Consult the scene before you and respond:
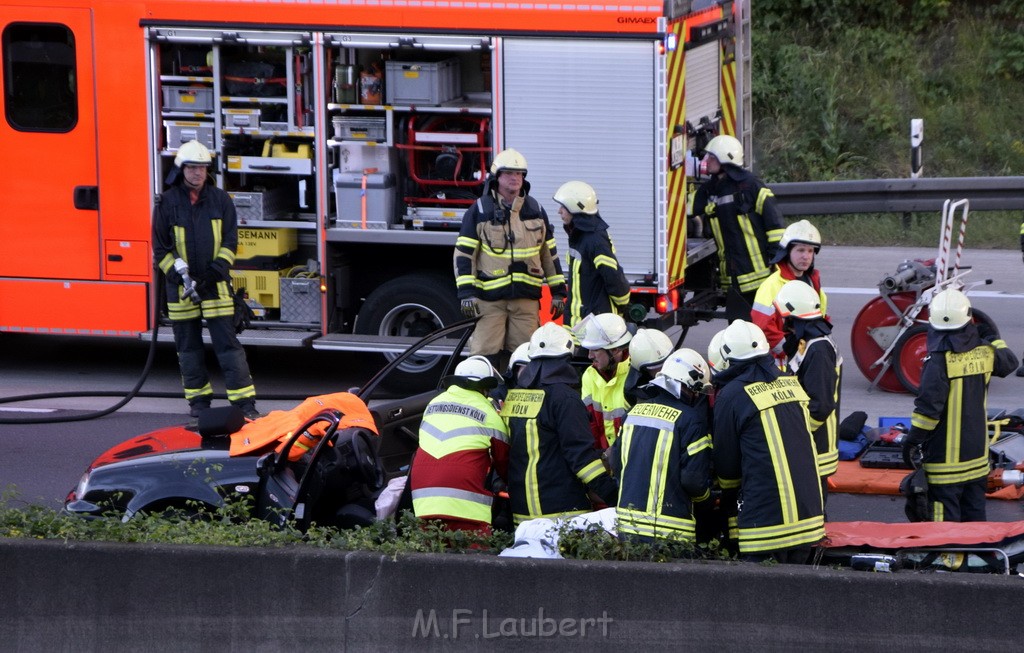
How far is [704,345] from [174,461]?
5.85m

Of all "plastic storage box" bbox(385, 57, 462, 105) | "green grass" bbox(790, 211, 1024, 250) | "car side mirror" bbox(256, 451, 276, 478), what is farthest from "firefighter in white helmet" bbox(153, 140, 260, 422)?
"green grass" bbox(790, 211, 1024, 250)

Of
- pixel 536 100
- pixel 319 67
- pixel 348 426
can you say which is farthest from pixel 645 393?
pixel 319 67

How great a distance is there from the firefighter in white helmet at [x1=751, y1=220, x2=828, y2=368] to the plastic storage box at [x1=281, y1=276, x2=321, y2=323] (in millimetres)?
3484

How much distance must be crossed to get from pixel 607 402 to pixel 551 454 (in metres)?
0.98

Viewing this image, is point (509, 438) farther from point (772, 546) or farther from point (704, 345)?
point (704, 345)

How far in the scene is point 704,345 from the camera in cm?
1114

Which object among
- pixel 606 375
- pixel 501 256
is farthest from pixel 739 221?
pixel 606 375

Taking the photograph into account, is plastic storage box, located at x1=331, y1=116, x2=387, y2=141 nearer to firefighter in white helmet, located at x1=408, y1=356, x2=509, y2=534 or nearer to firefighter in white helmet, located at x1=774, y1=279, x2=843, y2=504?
firefighter in white helmet, located at x1=774, y1=279, x2=843, y2=504

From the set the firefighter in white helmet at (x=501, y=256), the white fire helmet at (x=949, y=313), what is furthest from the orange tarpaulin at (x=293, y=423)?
the white fire helmet at (x=949, y=313)

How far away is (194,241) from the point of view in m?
8.98

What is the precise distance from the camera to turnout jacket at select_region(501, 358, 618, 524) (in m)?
5.60

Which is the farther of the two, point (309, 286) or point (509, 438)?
point (309, 286)

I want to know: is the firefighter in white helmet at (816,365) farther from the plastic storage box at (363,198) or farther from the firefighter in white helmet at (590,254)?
the plastic storage box at (363,198)

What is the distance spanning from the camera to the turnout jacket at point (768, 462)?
16.8 feet
